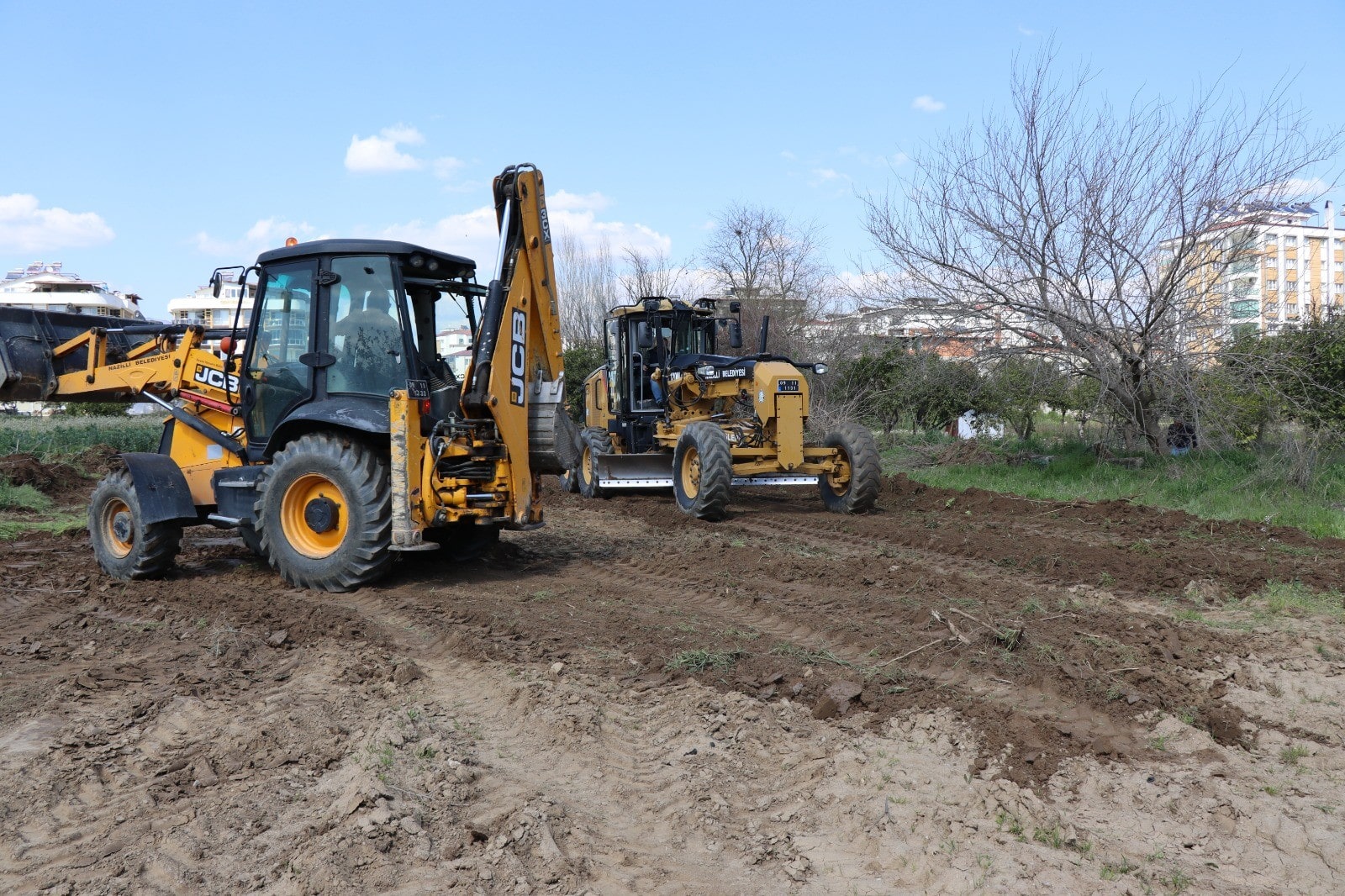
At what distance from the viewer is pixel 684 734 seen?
443cm

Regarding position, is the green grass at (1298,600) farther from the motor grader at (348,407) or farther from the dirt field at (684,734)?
the motor grader at (348,407)

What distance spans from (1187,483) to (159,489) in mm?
10745

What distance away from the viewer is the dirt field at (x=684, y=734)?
130 inches

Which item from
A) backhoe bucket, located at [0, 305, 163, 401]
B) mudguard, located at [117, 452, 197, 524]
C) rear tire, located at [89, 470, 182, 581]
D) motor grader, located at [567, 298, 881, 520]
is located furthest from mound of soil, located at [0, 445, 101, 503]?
motor grader, located at [567, 298, 881, 520]

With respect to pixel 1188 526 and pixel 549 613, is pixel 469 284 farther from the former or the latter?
pixel 1188 526

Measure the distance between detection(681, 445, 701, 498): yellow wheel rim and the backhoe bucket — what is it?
5.67 meters

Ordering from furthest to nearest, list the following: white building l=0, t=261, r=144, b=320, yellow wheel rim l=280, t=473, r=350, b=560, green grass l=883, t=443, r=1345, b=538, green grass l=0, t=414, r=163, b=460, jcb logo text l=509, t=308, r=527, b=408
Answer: white building l=0, t=261, r=144, b=320
green grass l=0, t=414, r=163, b=460
green grass l=883, t=443, r=1345, b=538
jcb logo text l=509, t=308, r=527, b=408
yellow wheel rim l=280, t=473, r=350, b=560

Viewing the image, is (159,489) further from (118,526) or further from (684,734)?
(684,734)

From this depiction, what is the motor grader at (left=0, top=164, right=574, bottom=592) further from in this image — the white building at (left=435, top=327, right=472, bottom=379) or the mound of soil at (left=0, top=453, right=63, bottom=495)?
the mound of soil at (left=0, top=453, right=63, bottom=495)

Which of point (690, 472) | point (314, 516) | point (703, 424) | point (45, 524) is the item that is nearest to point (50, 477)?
point (45, 524)

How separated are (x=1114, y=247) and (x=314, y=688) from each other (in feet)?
35.4

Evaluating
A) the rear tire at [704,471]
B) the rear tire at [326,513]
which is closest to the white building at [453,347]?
the rear tire at [326,513]

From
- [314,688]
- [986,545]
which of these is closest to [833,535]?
[986,545]

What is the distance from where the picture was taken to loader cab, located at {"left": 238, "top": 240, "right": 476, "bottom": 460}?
729 centimetres
